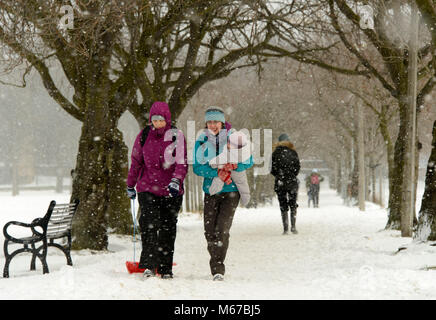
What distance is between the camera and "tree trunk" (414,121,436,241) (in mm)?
8086

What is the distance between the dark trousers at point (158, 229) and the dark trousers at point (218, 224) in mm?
422

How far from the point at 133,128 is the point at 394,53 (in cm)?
4132

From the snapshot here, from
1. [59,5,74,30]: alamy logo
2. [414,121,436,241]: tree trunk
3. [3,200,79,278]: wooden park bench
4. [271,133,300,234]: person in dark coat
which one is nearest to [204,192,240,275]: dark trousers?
[3,200,79,278]: wooden park bench

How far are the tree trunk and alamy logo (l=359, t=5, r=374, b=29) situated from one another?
178 inches

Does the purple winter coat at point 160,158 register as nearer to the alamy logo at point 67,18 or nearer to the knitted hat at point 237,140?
the knitted hat at point 237,140

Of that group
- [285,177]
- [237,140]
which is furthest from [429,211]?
[285,177]

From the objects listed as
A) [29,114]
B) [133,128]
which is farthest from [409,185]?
[133,128]

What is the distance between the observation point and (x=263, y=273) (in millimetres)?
7445

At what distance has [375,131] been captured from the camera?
29844 millimetres

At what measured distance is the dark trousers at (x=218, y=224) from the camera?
21.8 feet

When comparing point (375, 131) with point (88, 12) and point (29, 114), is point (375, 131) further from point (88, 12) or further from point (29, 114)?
point (29, 114)

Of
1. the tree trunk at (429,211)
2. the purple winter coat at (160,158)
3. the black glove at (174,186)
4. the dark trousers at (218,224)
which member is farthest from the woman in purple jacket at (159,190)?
the tree trunk at (429,211)

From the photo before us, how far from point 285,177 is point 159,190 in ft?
22.1

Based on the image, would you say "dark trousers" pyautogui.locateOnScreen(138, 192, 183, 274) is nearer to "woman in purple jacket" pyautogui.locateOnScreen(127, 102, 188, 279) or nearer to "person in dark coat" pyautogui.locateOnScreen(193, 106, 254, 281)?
"woman in purple jacket" pyautogui.locateOnScreen(127, 102, 188, 279)
